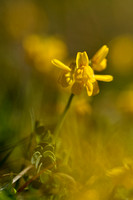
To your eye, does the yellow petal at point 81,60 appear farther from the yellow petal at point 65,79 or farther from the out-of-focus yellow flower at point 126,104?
the out-of-focus yellow flower at point 126,104

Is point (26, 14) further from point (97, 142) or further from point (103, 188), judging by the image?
point (103, 188)

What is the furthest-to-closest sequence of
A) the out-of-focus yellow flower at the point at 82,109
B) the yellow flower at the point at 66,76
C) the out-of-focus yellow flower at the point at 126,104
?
1. the out-of-focus yellow flower at the point at 126,104
2. the out-of-focus yellow flower at the point at 82,109
3. the yellow flower at the point at 66,76

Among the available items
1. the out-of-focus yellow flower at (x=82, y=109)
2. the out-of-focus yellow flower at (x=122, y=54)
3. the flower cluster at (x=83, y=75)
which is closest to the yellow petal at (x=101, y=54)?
the flower cluster at (x=83, y=75)

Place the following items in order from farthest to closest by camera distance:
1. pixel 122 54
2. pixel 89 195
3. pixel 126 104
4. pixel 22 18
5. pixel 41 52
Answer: pixel 22 18 < pixel 122 54 < pixel 41 52 < pixel 126 104 < pixel 89 195

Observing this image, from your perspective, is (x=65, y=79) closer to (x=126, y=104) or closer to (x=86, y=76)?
(x=86, y=76)

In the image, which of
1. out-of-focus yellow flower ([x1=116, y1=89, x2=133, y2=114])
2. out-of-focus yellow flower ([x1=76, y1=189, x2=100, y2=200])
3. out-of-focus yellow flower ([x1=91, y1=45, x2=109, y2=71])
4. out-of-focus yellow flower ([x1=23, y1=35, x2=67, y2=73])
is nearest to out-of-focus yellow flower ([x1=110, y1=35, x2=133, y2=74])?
out-of-focus yellow flower ([x1=23, y1=35, x2=67, y2=73])

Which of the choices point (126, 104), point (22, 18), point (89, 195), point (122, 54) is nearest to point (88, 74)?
point (89, 195)

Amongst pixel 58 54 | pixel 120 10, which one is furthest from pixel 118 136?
pixel 120 10
